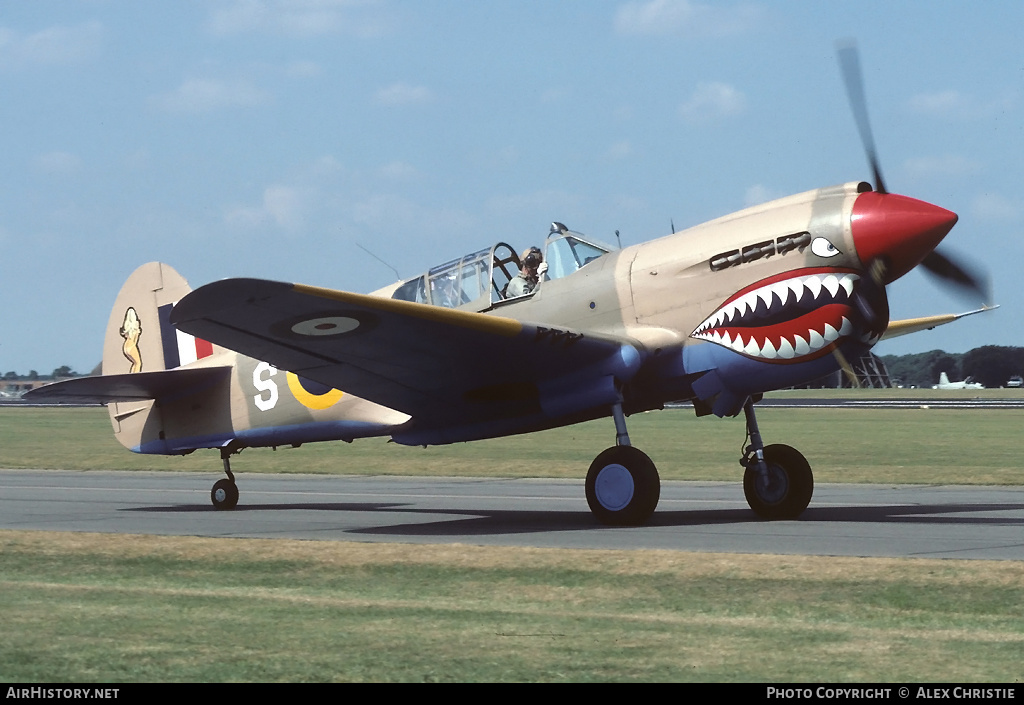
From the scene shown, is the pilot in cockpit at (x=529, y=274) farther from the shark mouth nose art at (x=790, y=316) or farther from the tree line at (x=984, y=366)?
the tree line at (x=984, y=366)

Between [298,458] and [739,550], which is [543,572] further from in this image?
[298,458]

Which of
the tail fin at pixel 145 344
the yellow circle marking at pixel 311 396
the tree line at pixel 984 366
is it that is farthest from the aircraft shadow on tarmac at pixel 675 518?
the tree line at pixel 984 366

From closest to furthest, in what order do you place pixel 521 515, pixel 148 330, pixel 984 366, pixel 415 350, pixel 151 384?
pixel 415 350
pixel 521 515
pixel 151 384
pixel 148 330
pixel 984 366

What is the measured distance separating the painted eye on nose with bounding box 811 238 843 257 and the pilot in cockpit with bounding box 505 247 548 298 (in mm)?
3142

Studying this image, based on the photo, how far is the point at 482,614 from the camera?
24.0 ft

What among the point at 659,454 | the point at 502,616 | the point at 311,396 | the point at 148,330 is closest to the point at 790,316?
the point at 502,616

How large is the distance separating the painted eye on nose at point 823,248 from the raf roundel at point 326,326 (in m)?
4.41

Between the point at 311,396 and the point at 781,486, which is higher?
the point at 311,396

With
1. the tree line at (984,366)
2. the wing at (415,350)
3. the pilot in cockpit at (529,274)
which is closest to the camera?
the wing at (415,350)

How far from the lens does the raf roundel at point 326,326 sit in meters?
11.4

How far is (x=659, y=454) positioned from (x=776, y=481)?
600 inches

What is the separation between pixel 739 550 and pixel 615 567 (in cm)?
150

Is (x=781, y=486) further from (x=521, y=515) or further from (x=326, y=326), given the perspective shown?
(x=326, y=326)
